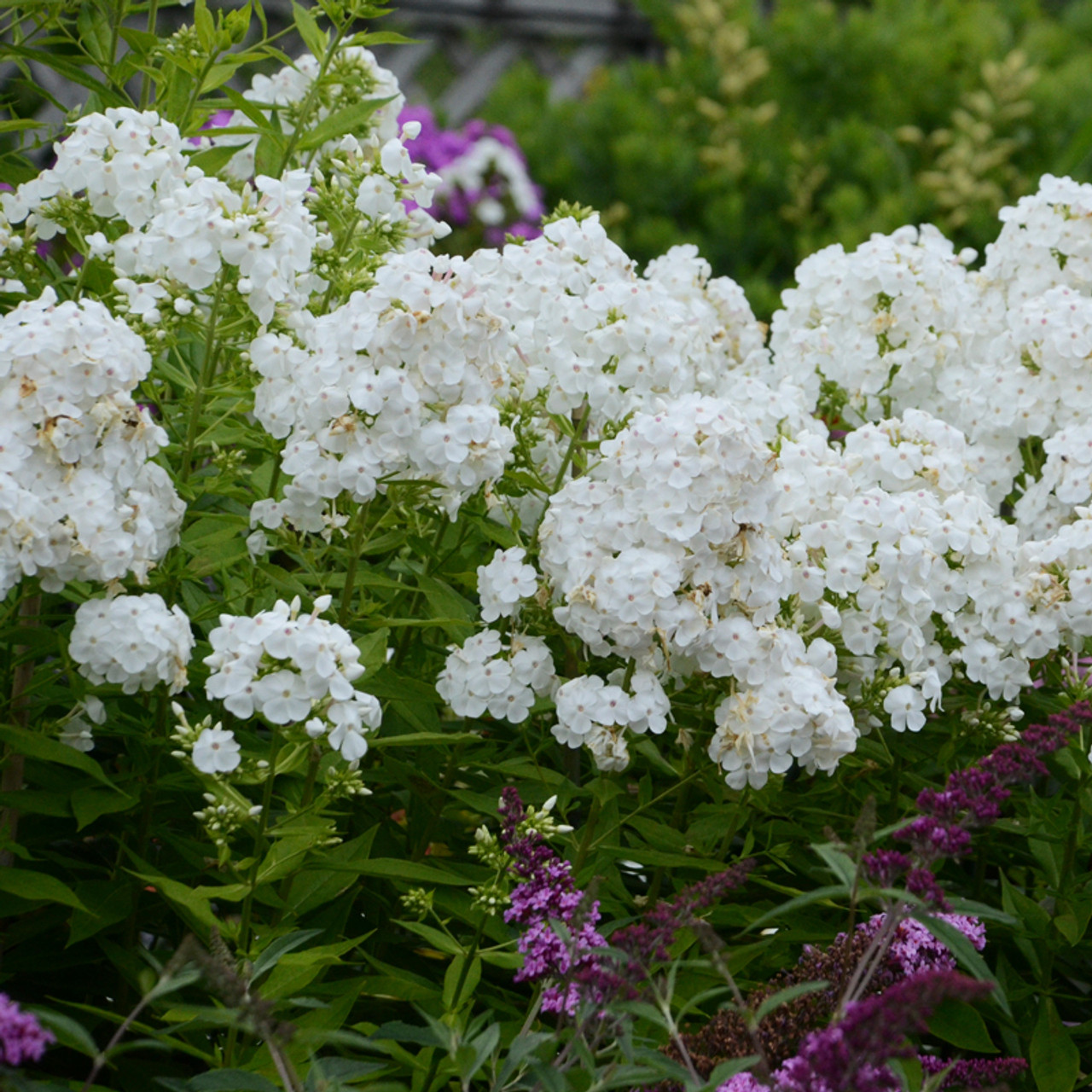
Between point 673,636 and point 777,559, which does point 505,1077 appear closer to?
point 673,636

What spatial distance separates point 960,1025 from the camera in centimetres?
210

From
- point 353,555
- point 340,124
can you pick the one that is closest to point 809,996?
point 353,555

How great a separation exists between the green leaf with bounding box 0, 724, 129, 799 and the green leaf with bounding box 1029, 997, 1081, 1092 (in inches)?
54.1

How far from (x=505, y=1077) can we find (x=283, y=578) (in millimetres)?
A: 817

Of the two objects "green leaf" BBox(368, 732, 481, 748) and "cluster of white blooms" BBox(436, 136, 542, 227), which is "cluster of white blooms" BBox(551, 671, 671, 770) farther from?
"cluster of white blooms" BBox(436, 136, 542, 227)

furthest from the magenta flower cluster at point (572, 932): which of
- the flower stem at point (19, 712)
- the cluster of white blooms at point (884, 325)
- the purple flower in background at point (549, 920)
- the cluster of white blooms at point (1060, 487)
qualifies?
the cluster of white blooms at point (884, 325)

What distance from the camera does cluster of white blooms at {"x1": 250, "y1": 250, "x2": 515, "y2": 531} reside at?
1934mm

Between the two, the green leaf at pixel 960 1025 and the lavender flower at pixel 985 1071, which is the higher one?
the lavender flower at pixel 985 1071

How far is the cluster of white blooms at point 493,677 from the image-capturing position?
6.85 ft

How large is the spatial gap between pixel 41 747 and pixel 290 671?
0.38 metres

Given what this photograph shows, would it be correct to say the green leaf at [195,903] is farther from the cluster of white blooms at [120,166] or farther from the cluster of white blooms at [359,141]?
the cluster of white blooms at [359,141]

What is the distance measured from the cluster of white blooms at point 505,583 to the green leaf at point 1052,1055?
988mm

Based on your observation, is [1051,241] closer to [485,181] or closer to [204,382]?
[204,382]

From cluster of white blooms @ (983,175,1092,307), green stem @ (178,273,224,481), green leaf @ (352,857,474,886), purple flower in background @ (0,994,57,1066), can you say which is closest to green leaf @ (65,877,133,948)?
green leaf @ (352,857,474,886)
